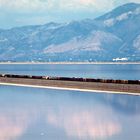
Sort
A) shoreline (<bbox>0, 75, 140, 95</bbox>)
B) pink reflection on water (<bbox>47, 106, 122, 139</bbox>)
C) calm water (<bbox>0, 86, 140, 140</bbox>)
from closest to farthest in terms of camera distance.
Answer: calm water (<bbox>0, 86, 140, 140</bbox>)
pink reflection on water (<bbox>47, 106, 122, 139</bbox>)
shoreline (<bbox>0, 75, 140, 95</bbox>)

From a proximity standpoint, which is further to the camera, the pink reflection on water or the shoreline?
the shoreline

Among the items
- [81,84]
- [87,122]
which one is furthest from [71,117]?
[81,84]

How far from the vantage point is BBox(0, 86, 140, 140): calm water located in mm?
48028

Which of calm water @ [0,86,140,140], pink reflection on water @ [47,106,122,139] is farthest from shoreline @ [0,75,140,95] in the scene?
pink reflection on water @ [47,106,122,139]

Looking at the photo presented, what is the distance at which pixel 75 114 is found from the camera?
62.4 metres

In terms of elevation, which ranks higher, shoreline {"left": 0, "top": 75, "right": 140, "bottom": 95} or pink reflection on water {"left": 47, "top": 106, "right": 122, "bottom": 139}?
shoreline {"left": 0, "top": 75, "right": 140, "bottom": 95}

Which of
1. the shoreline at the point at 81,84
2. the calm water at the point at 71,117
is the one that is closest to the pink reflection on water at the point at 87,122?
the calm water at the point at 71,117

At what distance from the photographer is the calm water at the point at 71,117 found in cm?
4803

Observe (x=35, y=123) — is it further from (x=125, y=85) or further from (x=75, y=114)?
(x=125, y=85)

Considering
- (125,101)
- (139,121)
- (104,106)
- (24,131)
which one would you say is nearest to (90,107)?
(104,106)

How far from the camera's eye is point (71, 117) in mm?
59750

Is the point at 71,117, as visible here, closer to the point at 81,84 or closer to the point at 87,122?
the point at 87,122

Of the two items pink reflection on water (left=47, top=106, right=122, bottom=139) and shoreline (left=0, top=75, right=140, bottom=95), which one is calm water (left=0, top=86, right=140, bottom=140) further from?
shoreline (left=0, top=75, right=140, bottom=95)

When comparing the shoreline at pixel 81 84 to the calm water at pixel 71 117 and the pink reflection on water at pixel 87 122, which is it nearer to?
the calm water at pixel 71 117
